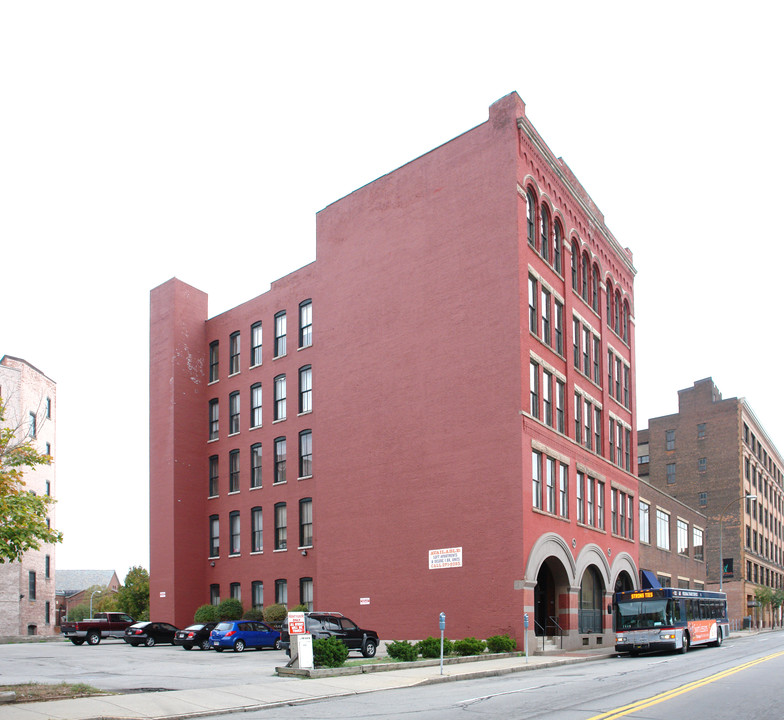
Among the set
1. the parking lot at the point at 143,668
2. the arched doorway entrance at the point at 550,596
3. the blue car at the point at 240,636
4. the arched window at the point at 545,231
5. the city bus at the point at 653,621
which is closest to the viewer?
the parking lot at the point at 143,668

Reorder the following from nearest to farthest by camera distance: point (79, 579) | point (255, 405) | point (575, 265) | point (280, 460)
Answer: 1. point (575, 265)
2. point (280, 460)
3. point (255, 405)
4. point (79, 579)

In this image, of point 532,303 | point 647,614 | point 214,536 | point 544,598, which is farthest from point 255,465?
point 647,614

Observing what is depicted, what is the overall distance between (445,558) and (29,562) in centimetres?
3885

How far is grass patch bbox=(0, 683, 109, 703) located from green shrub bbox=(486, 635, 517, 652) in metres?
16.0

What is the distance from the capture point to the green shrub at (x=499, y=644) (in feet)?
103

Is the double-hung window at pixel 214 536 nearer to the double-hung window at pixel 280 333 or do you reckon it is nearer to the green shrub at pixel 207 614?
the green shrub at pixel 207 614

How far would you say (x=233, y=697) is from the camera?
60.3 ft

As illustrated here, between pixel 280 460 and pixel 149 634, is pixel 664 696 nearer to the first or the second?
pixel 149 634

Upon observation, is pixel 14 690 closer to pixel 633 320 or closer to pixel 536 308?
pixel 536 308

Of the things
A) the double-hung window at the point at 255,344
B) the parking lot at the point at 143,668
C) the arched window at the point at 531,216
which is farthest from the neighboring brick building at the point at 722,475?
the parking lot at the point at 143,668

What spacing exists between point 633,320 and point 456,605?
80.9 ft

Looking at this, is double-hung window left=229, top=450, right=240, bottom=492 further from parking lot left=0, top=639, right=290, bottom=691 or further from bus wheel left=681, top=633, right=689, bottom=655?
bus wheel left=681, top=633, right=689, bottom=655

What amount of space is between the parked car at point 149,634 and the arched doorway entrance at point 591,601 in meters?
20.3

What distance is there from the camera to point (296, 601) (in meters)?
45.5
